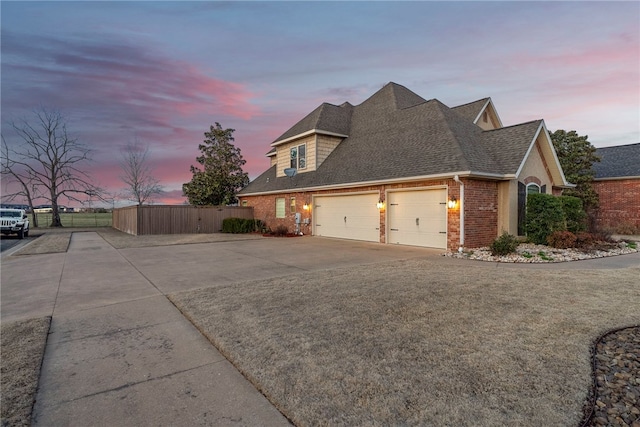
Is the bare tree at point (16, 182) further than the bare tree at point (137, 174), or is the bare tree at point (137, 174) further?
the bare tree at point (137, 174)

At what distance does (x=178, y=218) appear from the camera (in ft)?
75.3

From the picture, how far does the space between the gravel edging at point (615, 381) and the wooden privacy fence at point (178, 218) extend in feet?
75.3

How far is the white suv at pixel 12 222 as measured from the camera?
66.2 ft

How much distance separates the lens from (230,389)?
9.71 feet

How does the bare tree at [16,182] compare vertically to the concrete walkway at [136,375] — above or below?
above

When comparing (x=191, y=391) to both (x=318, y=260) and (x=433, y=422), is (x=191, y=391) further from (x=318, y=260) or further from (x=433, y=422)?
A: (x=318, y=260)

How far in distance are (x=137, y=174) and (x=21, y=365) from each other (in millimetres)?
40429

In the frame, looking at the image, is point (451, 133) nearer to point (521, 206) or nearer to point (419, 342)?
point (521, 206)

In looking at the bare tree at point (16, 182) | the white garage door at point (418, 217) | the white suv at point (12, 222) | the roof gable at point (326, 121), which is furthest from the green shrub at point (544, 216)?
the bare tree at point (16, 182)

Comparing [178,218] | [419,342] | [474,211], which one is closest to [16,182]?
[178,218]

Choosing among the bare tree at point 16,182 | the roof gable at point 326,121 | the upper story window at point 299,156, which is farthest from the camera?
the bare tree at point 16,182

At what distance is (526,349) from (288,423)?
2.78 meters

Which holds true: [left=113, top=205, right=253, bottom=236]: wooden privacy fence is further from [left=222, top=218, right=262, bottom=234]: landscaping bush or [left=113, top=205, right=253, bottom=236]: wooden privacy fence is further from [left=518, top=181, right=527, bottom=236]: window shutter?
[left=518, top=181, right=527, bottom=236]: window shutter

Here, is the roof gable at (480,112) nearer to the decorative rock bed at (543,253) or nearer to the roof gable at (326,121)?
the roof gable at (326,121)
